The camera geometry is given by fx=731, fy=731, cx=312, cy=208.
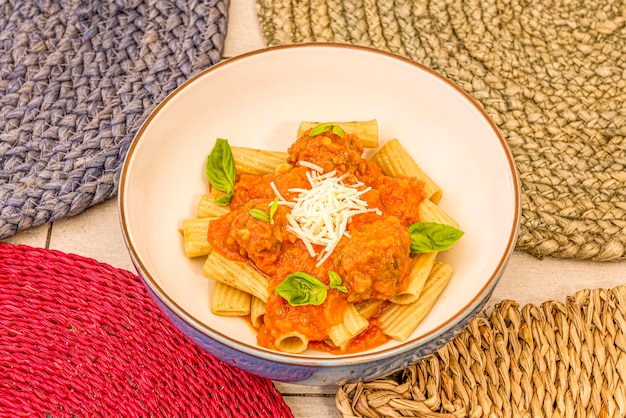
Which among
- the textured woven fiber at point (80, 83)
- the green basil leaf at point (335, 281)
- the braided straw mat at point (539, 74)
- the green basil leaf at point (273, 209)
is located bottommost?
the textured woven fiber at point (80, 83)

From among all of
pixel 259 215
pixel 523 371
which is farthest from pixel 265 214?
pixel 523 371

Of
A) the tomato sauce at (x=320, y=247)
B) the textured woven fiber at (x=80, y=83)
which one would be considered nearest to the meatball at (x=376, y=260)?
the tomato sauce at (x=320, y=247)

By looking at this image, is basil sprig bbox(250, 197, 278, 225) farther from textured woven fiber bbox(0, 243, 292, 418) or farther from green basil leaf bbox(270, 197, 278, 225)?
textured woven fiber bbox(0, 243, 292, 418)

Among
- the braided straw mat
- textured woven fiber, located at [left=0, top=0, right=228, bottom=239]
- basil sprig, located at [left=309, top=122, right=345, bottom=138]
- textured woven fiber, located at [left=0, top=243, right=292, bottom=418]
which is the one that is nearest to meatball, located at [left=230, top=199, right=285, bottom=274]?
basil sprig, located at [left=309, top=122, right=345, bottom=138]

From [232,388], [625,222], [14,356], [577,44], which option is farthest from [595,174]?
[14,356]

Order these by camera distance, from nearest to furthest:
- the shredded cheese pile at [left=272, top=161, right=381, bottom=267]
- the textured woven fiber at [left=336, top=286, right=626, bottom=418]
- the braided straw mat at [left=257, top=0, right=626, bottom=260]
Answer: the shredded cheese pile at [left=272, top=161, right=381, bottom=267] < the textured woven fiber at [left=336, top=286, right=626, bottom=418] < the braided straw mat at [left=257, top=0, right=626, bottom=260]

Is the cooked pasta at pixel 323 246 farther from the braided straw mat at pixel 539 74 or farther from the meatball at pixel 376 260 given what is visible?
the braided straw mat at pixel 539 74

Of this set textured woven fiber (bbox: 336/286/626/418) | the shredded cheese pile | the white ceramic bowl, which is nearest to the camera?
the white ceramic bowl

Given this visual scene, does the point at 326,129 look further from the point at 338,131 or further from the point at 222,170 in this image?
the point at 222,170
